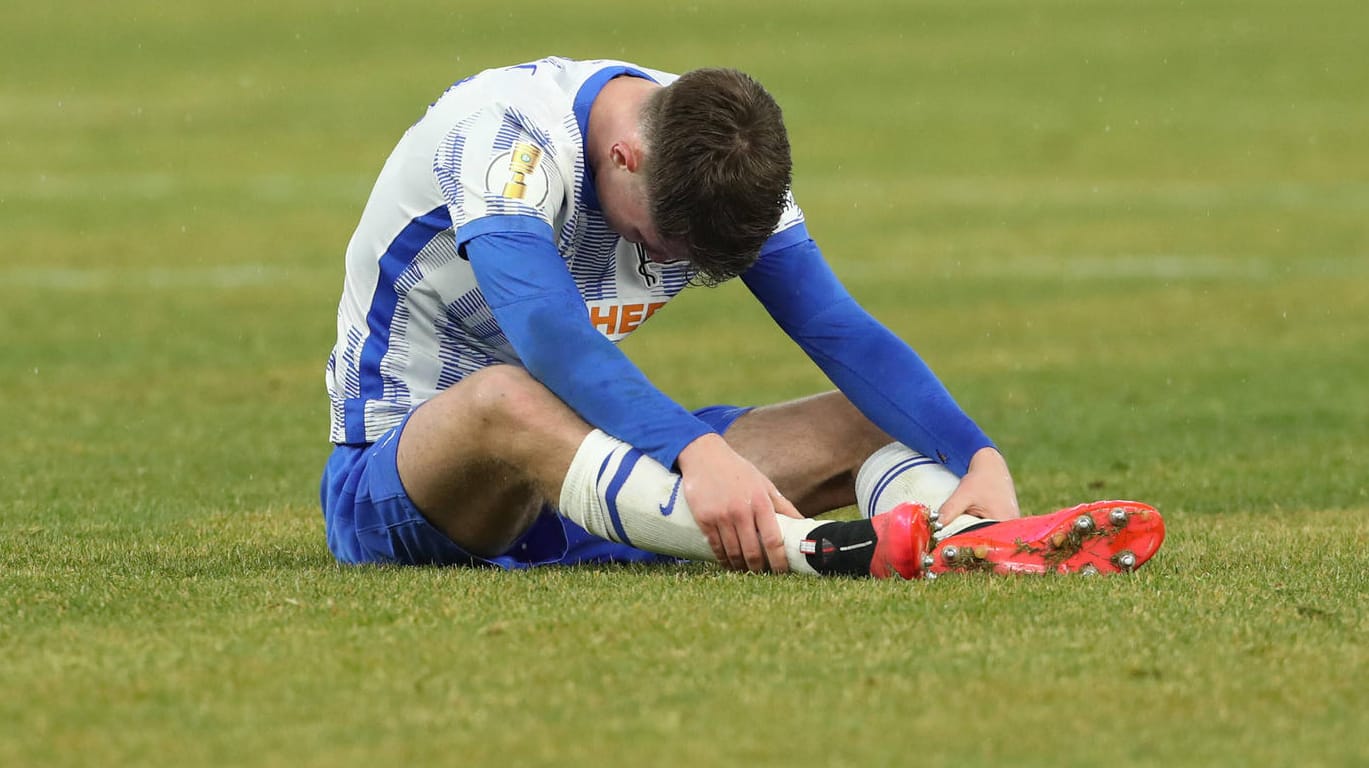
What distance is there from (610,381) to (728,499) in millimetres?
365

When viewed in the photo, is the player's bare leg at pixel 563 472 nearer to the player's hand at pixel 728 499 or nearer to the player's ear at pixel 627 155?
the player's hand at pixel 728 499

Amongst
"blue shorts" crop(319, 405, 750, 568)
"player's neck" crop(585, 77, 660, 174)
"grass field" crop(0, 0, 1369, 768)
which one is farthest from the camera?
"blue shorts" crop(319, 405, 750, 568)

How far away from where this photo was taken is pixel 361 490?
512cm

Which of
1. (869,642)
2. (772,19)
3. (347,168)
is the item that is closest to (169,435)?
(869,642)

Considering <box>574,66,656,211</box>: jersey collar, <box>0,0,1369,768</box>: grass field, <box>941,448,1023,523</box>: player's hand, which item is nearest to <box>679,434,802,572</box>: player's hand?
<box>0,0,1369,768</box>: grass field

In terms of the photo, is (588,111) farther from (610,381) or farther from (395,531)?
(395,531)

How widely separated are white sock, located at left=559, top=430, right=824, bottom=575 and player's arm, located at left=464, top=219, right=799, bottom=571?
0.03 metres

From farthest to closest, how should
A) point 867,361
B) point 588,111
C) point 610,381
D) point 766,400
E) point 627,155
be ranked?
point 766,400
point 867,361
point 588,111
point 627,155
point 610,381

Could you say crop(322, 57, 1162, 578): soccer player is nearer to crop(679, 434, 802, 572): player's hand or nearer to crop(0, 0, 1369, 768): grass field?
crop(679, 434, 802, 572): player's hand

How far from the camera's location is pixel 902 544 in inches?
184

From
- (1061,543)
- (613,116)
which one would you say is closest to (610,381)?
(613,116)


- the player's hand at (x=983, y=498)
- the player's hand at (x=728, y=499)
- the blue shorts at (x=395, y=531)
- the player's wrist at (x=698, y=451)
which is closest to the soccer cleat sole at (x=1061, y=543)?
the player's hand at (x=983, y=498)

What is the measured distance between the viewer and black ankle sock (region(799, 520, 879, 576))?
185 inches

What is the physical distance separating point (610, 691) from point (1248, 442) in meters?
5.50
